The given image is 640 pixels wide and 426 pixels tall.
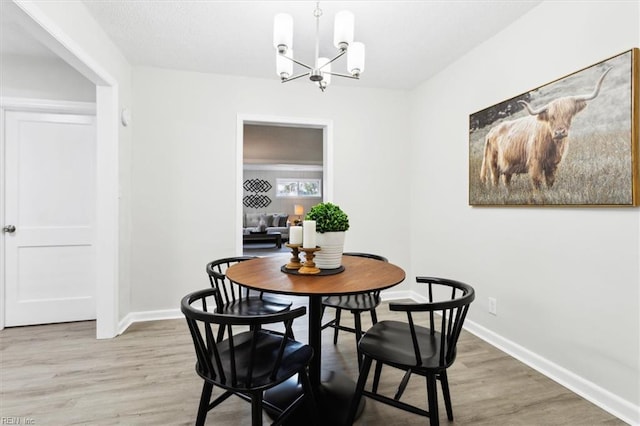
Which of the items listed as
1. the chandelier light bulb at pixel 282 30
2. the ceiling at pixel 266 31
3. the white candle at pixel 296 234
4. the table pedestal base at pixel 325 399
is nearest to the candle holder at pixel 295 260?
the white candle at pixel 296 234

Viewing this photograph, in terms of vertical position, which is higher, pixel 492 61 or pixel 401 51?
pixel 401 51

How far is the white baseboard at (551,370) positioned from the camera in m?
1.70

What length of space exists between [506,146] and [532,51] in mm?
652

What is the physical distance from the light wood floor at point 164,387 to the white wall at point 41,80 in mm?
2101

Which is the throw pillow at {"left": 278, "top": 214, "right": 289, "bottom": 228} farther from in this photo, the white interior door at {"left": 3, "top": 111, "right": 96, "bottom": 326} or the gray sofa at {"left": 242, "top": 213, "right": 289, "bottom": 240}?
the white interior door at {"left": 3, "top": 111, "right": 96, "bottom": 326}

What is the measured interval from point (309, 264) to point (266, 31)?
1.92 m

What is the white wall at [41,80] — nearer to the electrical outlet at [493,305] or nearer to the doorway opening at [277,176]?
the doorway opening at [277,176]

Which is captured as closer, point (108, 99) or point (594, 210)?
point (594, 210)

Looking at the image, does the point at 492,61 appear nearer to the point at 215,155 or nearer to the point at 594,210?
the point at 594,210

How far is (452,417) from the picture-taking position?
5.44ft

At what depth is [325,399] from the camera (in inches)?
70.1

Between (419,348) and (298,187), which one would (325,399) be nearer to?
(419,348)

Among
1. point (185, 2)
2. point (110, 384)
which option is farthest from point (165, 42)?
point (110, 384)

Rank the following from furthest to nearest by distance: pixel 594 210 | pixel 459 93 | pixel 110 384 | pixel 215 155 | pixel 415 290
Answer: pixel 415 290 < pixel 215 155 < pixel 459 93 < pixel 110 384 < pixel 594 210
